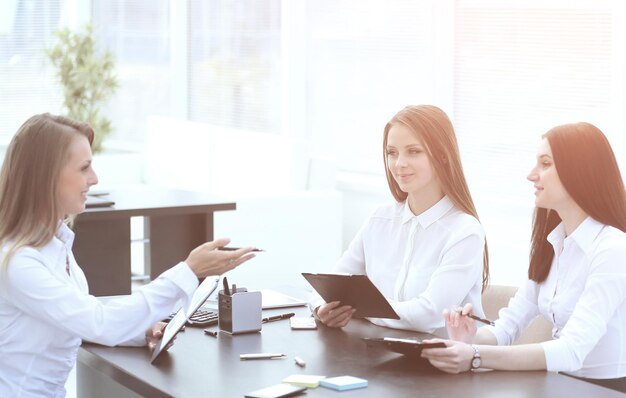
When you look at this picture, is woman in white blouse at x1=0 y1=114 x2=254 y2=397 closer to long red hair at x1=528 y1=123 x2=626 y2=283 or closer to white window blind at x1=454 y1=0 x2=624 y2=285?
long red hair at x1=528 y1=123 x2=626 y2=283

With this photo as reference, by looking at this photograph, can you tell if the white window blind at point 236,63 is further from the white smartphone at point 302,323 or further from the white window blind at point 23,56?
the white smartphone at point 302,323

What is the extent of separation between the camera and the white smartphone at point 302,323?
3039mm

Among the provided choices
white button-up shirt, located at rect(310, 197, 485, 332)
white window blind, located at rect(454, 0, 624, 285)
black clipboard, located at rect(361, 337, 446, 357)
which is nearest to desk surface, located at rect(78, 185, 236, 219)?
white window blind, located at rect(454, 0, 624, 285)

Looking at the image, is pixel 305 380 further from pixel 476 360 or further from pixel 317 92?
pixel 317 92

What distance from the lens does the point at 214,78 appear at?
10.0 metres

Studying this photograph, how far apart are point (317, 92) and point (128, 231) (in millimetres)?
3073

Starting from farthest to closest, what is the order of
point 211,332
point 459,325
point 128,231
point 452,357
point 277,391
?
point 128,231 → point 211,332 → point 459,325 → point 452,357 → point 277,391

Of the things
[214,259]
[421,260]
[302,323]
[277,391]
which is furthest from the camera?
[421,260]

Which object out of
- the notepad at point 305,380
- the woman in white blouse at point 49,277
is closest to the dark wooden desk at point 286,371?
the notepad at point 305,380

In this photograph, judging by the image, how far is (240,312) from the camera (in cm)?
298

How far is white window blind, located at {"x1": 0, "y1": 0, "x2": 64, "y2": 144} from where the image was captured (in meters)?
10.6

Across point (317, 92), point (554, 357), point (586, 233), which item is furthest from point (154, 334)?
point (317, 92)

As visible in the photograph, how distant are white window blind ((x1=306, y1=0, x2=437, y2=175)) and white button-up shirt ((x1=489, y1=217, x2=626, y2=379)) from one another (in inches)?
181

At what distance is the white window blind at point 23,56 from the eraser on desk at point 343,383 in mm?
8686
